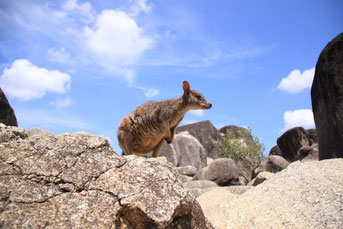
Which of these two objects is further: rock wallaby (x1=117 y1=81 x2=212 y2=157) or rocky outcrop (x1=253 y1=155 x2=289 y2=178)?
rocky outcrop (x1=253 y1=155 x2=289 y2=178)

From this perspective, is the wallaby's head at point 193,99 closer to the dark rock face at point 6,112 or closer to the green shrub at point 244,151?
the dark rock face at point 6,112

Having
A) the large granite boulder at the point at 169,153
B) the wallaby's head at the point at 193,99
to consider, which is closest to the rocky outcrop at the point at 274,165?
the large granite boulder at the point at 169,153

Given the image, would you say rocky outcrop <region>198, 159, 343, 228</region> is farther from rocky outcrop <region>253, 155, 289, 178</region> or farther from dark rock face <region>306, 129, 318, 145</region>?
dark rock face <region>306, 129, 318, 145</region>

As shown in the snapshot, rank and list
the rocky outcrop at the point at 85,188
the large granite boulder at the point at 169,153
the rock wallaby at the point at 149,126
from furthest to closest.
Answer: the large granite boulder at the point at 169,153 < the rock wallaby at the point at 149,126 < the rocky outcrop at the point at 85,188

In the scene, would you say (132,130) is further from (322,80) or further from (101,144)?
(322,80)

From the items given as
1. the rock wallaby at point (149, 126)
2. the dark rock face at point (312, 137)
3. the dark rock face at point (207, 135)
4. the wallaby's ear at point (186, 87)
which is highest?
the dark rock face at point (207, 135)

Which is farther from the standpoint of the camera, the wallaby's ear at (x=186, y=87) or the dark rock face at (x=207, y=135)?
the dark rock face at (x=207, y=135)

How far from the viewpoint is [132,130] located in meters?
7.79

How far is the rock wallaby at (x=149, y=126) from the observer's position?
7766 millimetres

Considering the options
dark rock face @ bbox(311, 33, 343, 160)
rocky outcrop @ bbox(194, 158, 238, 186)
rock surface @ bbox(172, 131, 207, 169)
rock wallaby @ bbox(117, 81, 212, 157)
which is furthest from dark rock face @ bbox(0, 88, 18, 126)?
rock surface @ bbox(172, 131, 207, 169)

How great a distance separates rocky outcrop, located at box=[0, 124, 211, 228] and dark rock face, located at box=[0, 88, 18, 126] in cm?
612

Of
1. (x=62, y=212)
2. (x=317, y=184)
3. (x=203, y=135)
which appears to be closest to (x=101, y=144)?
(x=62, y=212)

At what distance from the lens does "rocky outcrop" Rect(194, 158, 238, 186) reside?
50.3 ft

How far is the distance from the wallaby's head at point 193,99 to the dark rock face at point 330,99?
3722 mm
